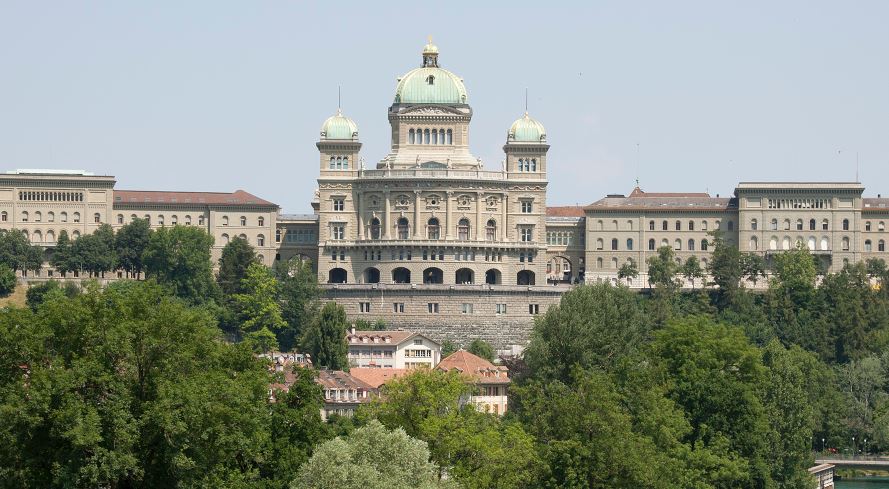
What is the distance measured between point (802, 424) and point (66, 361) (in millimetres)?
55205

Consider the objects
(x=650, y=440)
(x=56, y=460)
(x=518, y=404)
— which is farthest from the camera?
(x=518, y=404)

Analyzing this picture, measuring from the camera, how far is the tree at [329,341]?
164500 millimetres

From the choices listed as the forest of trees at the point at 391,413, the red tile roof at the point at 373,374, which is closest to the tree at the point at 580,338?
the forest of trees at the point at 391,413

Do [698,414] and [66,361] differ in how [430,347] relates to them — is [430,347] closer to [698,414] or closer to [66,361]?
[698,414]

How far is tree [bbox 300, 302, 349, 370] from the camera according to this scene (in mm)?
164500

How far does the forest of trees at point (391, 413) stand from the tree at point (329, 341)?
2384 centimetres

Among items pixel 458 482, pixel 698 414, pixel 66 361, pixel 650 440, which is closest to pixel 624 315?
pixel 698 414

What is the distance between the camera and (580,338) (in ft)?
426

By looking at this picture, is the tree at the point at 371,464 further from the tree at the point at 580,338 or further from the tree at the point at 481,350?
the tree at the point at 481,350

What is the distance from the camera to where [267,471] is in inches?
3706

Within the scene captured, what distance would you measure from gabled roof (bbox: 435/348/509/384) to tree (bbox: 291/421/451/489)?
5539cm

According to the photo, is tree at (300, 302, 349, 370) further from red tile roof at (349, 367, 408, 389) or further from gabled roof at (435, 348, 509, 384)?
gabled roof at (435, 348, 509, 384)

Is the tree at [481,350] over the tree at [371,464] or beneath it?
over

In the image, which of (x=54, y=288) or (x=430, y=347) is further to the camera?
(x=54, y=288)
